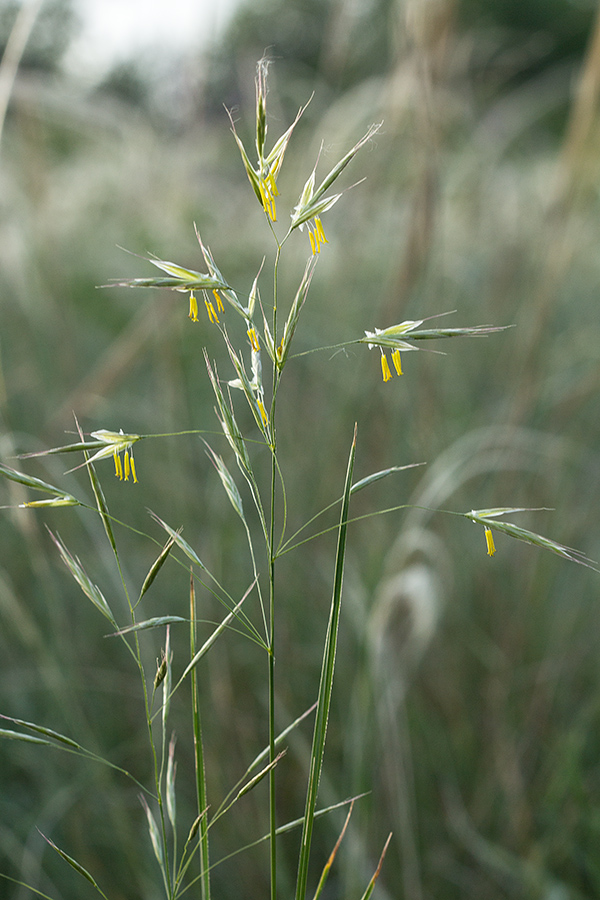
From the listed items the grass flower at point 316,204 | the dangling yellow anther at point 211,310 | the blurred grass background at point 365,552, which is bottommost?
the blurred grass background at point 365,552

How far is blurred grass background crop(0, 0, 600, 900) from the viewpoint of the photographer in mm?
678

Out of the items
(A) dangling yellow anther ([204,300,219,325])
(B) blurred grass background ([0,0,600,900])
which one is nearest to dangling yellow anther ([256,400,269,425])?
(A) dangling yellow anther ([204,300,219,325])

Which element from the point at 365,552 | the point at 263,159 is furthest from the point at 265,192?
the point at 365,552

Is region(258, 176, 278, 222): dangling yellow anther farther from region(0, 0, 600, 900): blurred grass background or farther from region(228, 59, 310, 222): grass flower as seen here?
region(0, 0, 600, 900): blurred grass background

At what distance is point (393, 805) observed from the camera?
0.69 m

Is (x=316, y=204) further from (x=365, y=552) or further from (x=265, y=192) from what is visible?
(x=365, y=552)

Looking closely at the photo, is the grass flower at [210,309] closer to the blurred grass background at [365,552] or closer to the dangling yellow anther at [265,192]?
the dangling yellow anther at [265,192]

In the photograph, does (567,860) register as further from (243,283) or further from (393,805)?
(243,283)

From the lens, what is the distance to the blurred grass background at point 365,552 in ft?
2.23

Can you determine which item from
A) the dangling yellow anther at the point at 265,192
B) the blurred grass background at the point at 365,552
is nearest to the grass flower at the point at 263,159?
the dangling yellow anther at the point at 265,192

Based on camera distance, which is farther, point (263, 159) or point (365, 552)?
point (365, 552)

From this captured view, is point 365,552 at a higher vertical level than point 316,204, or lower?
lower

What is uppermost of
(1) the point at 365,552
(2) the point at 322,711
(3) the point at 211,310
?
(3) the point at 211,310

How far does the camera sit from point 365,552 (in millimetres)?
1012
